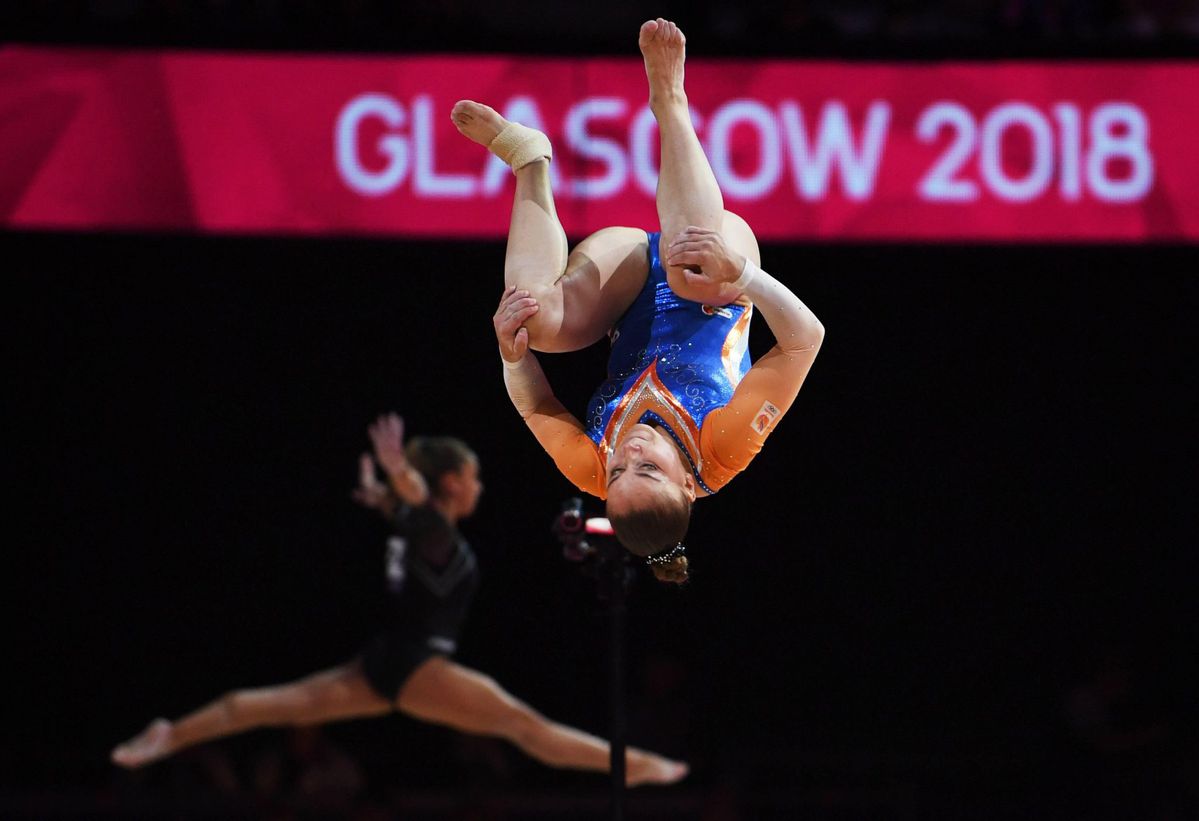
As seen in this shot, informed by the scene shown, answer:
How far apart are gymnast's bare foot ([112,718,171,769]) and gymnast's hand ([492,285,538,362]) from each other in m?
2.90

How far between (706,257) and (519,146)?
2.19 ft

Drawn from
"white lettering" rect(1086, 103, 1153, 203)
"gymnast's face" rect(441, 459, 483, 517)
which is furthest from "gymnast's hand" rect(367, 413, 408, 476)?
"white lettering" rect(1086, 103, 1153, 203)

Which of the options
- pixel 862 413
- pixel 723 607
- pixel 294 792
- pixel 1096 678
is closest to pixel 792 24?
pixel 862 413

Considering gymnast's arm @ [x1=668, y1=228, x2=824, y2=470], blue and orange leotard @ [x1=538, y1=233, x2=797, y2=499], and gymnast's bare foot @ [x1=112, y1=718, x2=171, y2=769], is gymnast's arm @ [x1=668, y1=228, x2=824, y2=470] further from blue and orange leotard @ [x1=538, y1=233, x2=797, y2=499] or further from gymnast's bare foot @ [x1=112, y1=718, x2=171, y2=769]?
gymnast's bare foot @ [x1=112, y1=718, x2=171, y2=769]

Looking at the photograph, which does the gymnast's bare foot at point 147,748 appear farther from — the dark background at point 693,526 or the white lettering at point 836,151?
the white lettering at point 836,151

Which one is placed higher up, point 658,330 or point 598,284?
point 598,284

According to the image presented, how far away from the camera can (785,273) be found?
6.55 metres

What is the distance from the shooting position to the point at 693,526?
6.94 metres

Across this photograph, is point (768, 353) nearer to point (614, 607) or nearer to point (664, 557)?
point (664, 557)

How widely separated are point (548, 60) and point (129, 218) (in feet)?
5.64

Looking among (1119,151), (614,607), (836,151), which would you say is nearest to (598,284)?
(614,607)

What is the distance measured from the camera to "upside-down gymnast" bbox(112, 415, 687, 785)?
5445mm

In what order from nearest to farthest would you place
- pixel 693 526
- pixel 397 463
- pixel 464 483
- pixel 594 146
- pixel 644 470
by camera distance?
pixel 644 470 → pixel 397 463 → pixel 464 483 → pixel 594 146 → pixel 693 526

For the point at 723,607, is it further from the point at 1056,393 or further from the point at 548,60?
the point at 548,60
